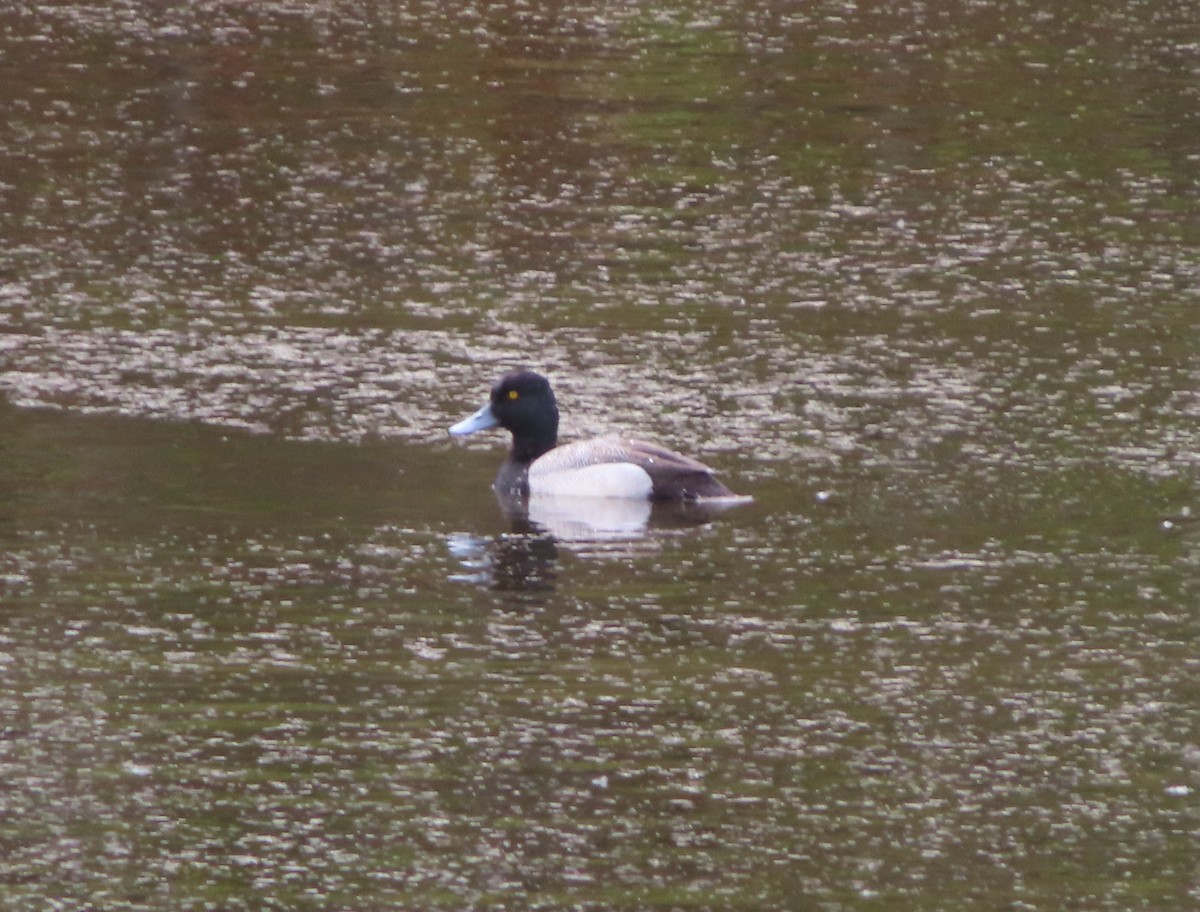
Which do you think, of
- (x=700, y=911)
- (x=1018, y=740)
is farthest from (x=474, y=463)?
(x=700, y=911)

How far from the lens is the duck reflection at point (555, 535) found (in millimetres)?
13242

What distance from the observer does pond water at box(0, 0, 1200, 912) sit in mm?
9867

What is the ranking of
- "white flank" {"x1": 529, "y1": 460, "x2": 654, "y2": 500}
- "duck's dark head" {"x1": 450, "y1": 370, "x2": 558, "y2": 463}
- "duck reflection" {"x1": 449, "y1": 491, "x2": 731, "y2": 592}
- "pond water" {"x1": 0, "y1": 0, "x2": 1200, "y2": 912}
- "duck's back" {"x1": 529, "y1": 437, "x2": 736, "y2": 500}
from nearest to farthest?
"pond water" {"x1": 0, "y1": 0, "x2": 1200, "y2": 912}, "duck reflection" {"x1": 449, "y1": 491, "x2": 731, "y2": 592}, "duck's back" {"x1": 529, "y1": 437, "x2": 736, "y2": 500}, "white flank" {"x1": 529, "y1": 460, "x2": 654, "y2": 500}, "duck's dark head" {"x1": 450, "y1": 370, "x2": 558, "y2": 463}

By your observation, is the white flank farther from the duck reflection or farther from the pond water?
the pond water

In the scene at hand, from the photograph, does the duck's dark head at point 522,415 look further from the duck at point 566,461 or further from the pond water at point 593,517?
the pond water at point 593,517

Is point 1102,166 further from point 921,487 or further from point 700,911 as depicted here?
point 700,911

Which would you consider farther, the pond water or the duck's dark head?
the duck's dark head

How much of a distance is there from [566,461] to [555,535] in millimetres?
929

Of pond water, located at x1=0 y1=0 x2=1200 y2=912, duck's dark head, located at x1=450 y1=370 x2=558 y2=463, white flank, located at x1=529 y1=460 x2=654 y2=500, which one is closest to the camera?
pond water, located at x1=0 y1=0 x2=1200 y2=912

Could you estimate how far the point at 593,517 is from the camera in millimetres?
14734

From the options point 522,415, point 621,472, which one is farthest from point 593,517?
point 522,415

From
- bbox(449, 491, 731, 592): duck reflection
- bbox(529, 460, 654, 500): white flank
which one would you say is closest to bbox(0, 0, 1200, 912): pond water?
bbox(449, 491, 731, 592): duck reflection

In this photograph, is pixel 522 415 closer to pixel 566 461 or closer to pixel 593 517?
pixel 566 461

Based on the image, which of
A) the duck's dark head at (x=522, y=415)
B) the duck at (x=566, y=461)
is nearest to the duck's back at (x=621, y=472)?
the duck at (x=566, y=461)
